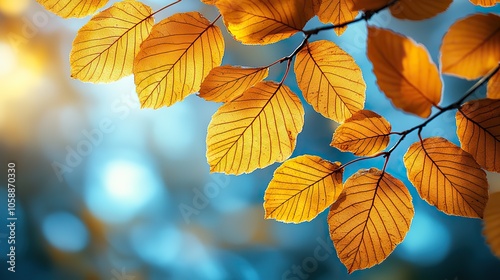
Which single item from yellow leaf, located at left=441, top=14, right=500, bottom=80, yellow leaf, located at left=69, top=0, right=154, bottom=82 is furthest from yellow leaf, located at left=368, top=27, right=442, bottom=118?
yellow leaf, located at left=69, top=0, right=154, bottom=82

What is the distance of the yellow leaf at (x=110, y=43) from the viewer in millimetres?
240

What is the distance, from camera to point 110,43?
0.24 m

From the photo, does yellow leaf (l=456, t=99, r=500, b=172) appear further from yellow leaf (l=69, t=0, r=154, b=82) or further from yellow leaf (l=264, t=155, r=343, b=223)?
yellow leaf (l=69, t=0, r=154, b=82)

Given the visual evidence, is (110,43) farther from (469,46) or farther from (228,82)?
(469,46)

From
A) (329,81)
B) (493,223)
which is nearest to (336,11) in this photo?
(329,81)

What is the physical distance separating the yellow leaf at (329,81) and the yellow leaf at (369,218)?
0.04 meters

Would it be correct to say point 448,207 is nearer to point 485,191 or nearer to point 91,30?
point 485,191

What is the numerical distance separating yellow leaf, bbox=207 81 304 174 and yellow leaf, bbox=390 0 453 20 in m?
0.07

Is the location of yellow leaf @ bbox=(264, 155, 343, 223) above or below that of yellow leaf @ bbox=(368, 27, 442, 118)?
below

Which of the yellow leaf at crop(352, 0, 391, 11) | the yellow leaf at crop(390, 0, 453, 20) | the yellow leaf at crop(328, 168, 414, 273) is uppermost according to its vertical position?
the yellow leaf at crop(390, 0, 453, 20)

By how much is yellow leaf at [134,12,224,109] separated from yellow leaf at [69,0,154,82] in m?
0.02

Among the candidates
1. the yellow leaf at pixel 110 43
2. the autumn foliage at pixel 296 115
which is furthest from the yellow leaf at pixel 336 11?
the yellow leaf at pixel 110 43

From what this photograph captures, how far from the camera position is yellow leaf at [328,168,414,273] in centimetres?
23

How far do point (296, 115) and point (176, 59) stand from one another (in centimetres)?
8
